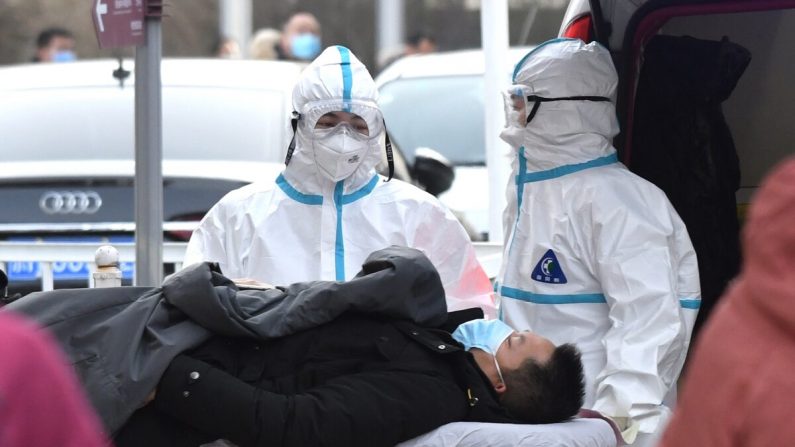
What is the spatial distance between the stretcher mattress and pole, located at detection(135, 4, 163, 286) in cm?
137

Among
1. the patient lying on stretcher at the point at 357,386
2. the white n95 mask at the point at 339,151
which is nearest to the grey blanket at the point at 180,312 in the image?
the patient lying on stretcher at the point at 357,386

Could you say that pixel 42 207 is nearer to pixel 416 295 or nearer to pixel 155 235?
pixel 155 235

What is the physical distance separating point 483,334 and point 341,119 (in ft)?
3.20

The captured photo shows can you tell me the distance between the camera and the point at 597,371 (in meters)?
4.30

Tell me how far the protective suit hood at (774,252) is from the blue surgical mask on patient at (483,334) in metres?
1.96

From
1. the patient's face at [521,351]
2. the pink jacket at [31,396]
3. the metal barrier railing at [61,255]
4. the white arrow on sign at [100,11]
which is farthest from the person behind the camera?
the metal barrier railing at [61,255]

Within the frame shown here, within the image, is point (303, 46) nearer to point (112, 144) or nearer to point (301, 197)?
point (112, 144)

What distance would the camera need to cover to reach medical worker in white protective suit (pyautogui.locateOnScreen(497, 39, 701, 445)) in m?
4.11

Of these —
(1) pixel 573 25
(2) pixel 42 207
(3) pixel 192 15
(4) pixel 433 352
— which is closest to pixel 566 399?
(4) pixel 433 352

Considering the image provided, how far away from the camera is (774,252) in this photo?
6.23ft

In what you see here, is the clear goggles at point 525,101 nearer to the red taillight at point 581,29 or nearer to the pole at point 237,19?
the red taillight at point 581,29

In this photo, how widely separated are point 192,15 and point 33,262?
20.6 metres

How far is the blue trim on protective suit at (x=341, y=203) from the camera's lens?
450cm


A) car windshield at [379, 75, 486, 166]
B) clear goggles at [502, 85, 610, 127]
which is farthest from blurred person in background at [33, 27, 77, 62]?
clear goggles at [502, 85, 610, 127]
